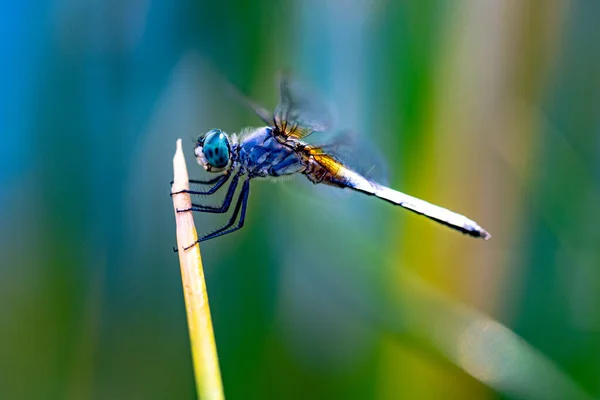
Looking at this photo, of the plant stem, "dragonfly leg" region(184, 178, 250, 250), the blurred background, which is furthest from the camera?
"dragonfly leg" region(184, 178, 250, 250)

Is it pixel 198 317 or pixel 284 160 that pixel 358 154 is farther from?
pixel 198 317

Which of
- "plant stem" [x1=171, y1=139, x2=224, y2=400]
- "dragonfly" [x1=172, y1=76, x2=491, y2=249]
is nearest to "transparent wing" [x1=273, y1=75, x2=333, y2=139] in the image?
"dragonfly" [x1=172, y1=76, x2=491, y2=249]

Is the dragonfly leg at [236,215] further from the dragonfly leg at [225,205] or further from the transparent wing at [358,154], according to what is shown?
the transparent wing at [358,154]

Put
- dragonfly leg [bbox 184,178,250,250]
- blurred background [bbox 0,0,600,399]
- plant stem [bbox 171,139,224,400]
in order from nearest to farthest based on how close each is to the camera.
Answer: plant stem [bbox 171,139,224,400]
blurred background [bbox 0,0,600,399]
dragonfly leg [bbox 184,178,250,250]

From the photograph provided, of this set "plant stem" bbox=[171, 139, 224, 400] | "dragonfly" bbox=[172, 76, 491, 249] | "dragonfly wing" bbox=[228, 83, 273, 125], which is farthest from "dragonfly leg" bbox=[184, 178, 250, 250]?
"plant stem" bbox=[171, 139, 224, 400]

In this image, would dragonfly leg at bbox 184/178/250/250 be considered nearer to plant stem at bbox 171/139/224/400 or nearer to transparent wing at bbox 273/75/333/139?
transparent wing at bbox 273/75/333/139

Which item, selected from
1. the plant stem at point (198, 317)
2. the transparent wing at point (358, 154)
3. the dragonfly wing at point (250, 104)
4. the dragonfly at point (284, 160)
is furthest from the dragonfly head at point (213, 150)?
the plant stem at point (198, 317)

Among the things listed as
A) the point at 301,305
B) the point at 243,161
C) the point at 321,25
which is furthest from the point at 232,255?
the point at 321,25

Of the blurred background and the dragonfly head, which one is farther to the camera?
the dragonfly head

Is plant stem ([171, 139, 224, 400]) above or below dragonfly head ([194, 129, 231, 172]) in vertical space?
below

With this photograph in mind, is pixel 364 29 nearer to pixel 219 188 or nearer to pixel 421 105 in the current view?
pixel 421 105
